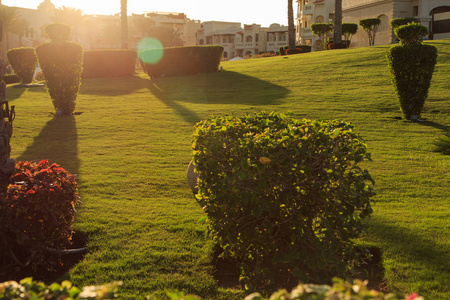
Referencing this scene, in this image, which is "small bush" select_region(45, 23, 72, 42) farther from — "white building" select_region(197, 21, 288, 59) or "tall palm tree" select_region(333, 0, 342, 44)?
"white building" select_region(197, 21, 288, 59)

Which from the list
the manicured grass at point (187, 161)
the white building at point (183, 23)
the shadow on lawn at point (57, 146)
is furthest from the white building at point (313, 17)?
the shadow on lawn at point (57, 146)

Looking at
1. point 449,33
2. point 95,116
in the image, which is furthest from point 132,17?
point 95,116

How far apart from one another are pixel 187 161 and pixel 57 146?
3.80 metres

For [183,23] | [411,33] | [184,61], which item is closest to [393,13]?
[184,61]

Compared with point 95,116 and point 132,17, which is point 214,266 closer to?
point 95,116

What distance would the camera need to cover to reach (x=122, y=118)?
46.6 feet

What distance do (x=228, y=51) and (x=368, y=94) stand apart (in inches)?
3010

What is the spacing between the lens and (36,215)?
4305mm

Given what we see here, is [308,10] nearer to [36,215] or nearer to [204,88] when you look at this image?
[204,88]

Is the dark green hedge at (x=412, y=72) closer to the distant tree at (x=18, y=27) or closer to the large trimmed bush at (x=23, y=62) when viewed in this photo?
the large trimmed bush at (x=23, y=62)

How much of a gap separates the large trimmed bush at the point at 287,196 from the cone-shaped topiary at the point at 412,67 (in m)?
10.2

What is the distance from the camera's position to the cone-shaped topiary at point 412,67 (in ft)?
42.5

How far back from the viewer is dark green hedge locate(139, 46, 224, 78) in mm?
25703

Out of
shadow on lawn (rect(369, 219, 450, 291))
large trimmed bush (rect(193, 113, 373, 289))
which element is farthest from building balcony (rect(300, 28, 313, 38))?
large trimmed bush (rect(193, 113, 373, 289))
